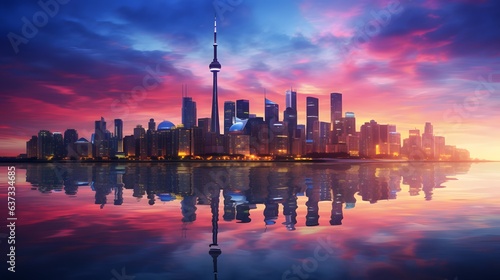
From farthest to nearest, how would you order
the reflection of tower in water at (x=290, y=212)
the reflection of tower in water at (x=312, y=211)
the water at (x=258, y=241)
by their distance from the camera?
the reflection of tower in water at (x=312, y=211)
the reflection of tower in water at (x=290, y=212)
the water at (x=258, y=241)

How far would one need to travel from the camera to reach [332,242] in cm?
2161

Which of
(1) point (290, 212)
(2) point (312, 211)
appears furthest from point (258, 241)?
(2) point (312, 211)

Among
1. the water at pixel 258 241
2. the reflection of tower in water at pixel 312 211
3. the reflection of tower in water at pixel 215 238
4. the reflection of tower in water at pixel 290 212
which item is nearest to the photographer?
the water at pixel 258 241

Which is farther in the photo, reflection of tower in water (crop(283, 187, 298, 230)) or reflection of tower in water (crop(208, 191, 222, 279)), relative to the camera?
reflection of tower in water (crop(283, 187, 298, 230))

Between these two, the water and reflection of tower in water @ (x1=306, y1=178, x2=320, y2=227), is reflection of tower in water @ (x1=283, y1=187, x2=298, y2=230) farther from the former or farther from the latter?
reflection of tower in water @ (x1=306, y1=178, x2=320, y2=227)

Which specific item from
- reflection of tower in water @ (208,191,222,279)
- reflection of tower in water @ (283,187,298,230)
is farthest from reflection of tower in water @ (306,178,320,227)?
reflection of tower in water @ (208,191,222,279)

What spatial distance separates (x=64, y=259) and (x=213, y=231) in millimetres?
8902

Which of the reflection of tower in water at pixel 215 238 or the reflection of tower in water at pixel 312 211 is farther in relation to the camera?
the reflection of tower in water at pixel 312 211

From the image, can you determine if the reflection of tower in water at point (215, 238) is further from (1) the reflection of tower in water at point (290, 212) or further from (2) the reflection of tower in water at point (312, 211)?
(2) the reflection of tower in water at point (312, 211)

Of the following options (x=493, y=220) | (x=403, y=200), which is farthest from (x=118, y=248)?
(x=403, y=200)

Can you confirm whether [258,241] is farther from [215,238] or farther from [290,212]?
[290,212]

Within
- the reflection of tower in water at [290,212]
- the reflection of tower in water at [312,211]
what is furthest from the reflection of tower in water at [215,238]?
the reflection of tower in water at [312,211]

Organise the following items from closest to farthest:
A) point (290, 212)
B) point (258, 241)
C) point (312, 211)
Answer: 1. point (258, 241)
2. point (290, 212)
3. point (312, 211)

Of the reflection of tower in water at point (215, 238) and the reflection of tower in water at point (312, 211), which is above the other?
the reflection of tower in water at point (215, 238)
